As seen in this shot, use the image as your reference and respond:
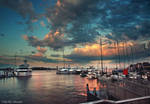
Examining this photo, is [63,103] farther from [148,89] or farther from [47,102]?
[148,89]

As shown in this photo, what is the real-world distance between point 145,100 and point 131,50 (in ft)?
185

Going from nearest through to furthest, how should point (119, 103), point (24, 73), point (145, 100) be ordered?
1. point (119, 103)
2. point (145, 100)
3. point (24, 73)

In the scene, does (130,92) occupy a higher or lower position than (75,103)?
higher

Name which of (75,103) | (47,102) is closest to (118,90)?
(75,103)

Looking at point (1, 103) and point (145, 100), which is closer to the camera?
point (145, 100)

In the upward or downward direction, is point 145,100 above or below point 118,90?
above

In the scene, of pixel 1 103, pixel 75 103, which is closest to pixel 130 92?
pixel 75 103

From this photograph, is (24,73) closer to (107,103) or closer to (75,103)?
(75,103)

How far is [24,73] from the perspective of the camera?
122m

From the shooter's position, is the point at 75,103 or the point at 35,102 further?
the point at 35,102

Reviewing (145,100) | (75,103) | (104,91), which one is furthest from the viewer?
(75,103)

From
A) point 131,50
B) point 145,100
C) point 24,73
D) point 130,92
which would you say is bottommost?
point 24,73

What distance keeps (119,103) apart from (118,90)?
11.2m

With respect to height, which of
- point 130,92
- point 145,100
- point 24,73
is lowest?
point 24,73
